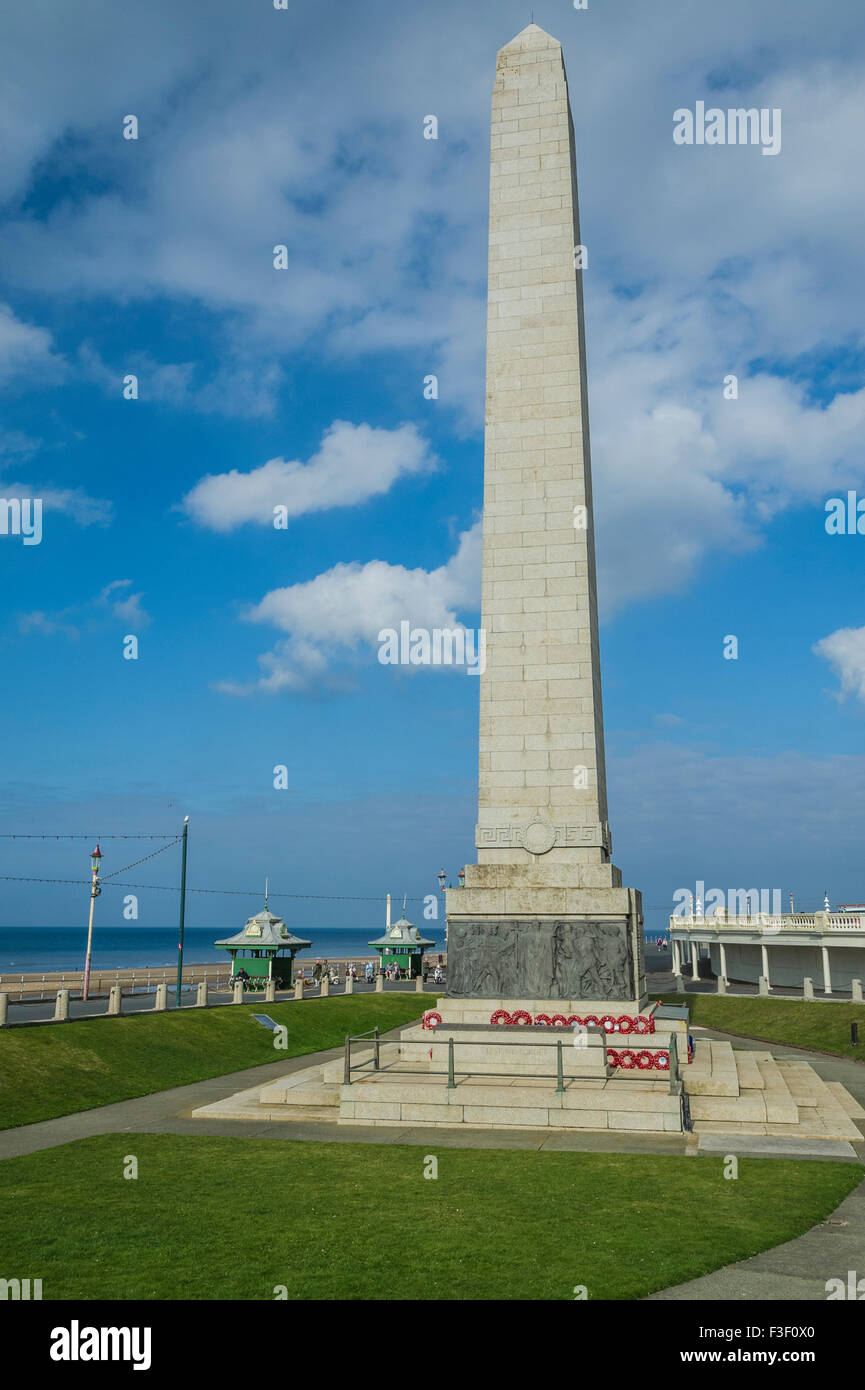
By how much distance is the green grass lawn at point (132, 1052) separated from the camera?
1944cm

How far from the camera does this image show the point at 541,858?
22.7m

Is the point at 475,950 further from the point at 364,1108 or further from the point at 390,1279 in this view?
the point at 390,1279

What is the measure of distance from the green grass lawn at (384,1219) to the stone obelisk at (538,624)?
7.71 m

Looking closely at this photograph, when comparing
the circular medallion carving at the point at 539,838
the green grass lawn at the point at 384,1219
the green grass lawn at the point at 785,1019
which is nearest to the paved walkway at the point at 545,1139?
the green grass lawn at the point at 384,1219

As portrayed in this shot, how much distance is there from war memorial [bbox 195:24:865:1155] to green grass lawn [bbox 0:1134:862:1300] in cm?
286

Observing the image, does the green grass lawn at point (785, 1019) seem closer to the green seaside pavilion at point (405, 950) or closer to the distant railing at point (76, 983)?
the green seaside pavilion at point (405, 950)

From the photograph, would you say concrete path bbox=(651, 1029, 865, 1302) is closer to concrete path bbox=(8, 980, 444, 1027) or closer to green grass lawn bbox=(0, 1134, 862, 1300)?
green grass lawn bbox=(0, 1134, 862, 1300)

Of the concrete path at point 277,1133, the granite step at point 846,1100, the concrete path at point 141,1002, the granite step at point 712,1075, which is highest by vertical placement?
the concrete path at point 141,1002

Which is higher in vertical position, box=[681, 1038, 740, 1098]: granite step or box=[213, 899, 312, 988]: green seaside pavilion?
box=[213, 899, 312, 988]: green seaside pavilion

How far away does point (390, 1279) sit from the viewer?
8.71 metres

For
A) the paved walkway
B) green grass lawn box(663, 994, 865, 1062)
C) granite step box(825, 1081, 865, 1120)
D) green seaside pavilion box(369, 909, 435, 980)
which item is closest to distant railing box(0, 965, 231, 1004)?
green seaside pavilion box(369, 909, 435, 980)

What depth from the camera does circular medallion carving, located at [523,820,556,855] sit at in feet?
74.3
